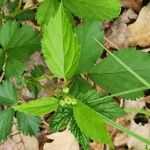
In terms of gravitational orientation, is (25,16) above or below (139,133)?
above

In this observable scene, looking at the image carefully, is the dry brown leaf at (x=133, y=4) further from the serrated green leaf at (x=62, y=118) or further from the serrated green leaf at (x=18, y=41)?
the serrated green leaf at (x=62, y=118)

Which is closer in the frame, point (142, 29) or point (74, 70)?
point (74, 70)

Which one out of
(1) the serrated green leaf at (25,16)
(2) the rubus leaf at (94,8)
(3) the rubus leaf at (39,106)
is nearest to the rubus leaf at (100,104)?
(3) the rubus leaf at (39,106)

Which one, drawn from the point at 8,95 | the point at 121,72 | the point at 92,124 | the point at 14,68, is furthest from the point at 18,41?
the point at 92,124

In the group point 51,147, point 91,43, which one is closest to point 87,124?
point 91,43

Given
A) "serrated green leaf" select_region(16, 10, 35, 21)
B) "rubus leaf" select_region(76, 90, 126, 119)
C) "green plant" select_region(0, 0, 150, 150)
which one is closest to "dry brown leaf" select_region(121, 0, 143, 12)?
"serrated green leaf" select_region(16, 10, 35, 21)

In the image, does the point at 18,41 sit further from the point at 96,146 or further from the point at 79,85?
the point at 96,146
